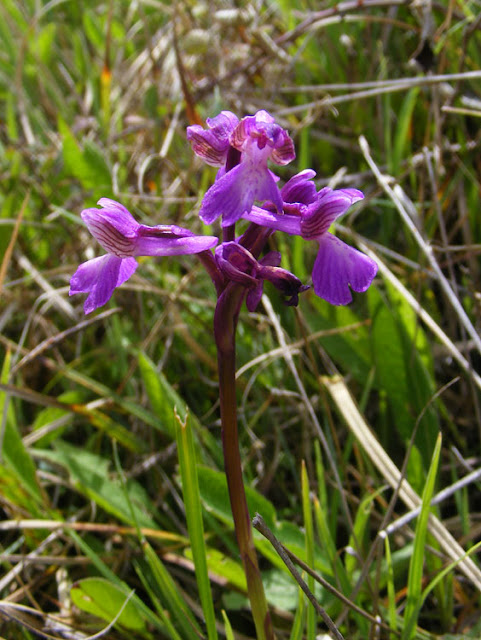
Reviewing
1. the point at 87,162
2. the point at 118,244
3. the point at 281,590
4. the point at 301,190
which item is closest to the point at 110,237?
the point at 118,244

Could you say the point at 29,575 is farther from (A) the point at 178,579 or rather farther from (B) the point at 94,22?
(B) the point at 94,22

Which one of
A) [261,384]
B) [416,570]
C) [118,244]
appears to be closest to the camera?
[118,244]

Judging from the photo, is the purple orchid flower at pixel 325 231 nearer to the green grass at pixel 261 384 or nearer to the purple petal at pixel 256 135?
the purple petal at pixel 256 135

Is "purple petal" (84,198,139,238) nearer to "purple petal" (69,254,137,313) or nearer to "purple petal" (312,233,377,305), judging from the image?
"purple petal" (69,254,137,313)

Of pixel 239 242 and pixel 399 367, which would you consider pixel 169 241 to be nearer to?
pixel 239 242

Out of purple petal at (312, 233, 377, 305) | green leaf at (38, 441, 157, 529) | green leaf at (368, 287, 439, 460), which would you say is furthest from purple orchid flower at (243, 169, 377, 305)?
green leaf at (38, 441, 157, 529)

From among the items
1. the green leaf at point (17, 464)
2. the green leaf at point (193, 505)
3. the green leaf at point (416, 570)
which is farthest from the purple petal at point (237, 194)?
the green leaf at point (17, 464)

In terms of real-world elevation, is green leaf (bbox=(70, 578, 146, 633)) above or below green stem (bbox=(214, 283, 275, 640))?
below

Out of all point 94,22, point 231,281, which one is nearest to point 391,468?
point 231,281
